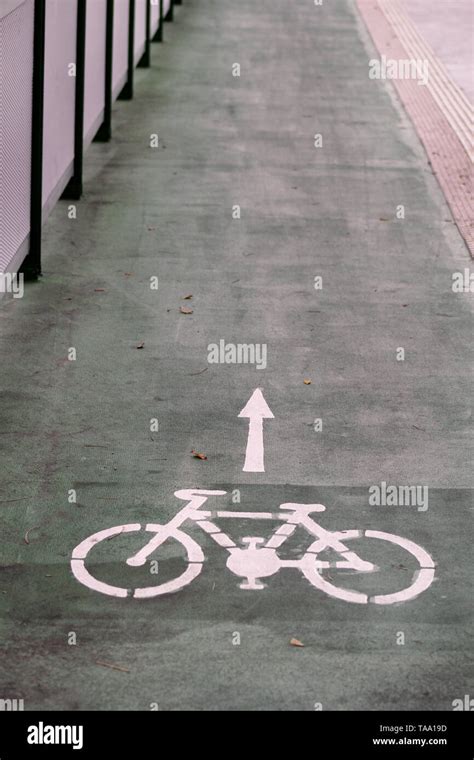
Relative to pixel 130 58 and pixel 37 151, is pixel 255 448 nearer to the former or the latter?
pixel 37 151

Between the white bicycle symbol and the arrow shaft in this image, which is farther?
the arrow shaft

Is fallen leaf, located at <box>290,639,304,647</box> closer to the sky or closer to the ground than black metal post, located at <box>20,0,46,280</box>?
closer to the ground

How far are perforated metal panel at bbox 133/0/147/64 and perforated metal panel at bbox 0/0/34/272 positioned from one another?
9.83 meters

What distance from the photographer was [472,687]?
6.17 metres

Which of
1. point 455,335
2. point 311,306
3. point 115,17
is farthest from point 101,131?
point 455,335

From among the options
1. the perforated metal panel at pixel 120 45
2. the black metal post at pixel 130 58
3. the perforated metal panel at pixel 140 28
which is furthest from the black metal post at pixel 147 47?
the perforated metal panel at pixel 120 45

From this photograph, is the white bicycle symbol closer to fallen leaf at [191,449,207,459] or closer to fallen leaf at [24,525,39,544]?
fallen leaf at [24,525,39,544]

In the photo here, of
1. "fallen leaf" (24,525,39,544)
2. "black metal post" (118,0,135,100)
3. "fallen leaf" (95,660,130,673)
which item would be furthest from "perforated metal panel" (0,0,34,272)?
"black metal post" (118,0,135,100)

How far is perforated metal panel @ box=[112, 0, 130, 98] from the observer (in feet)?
60.8

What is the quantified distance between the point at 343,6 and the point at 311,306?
21248 millimetres

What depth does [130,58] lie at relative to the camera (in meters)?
20.2

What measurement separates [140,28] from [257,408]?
45.2 feet

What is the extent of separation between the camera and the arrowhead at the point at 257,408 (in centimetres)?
945
